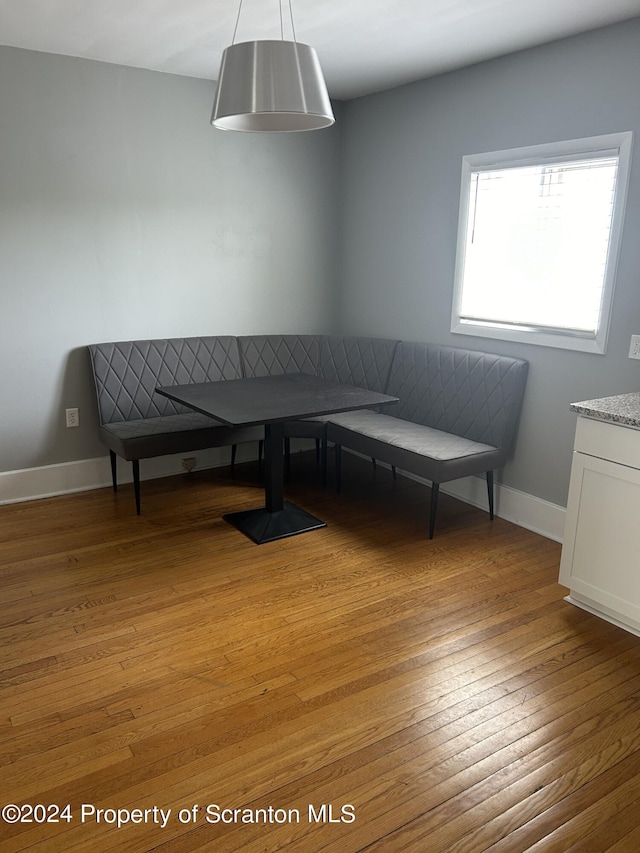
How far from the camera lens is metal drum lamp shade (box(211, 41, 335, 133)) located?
221 cm

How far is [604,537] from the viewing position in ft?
8.31

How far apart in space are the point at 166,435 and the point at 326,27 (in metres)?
2.14

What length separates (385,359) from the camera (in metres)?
4.28

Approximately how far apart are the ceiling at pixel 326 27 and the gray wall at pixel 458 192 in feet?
0.50

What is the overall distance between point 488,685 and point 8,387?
2948 millimetres

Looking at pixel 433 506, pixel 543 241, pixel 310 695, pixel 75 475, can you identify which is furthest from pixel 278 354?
pixel 310 695

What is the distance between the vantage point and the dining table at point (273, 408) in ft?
10.3

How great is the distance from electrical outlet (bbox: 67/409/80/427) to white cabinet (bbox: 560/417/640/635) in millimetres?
2783

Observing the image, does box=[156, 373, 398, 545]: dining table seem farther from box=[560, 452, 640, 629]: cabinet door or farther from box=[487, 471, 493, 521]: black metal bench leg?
box=[560, 452, 640, 629]: cabinet door

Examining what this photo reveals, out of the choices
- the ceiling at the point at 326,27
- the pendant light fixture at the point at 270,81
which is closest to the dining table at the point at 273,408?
the pendant light fixture at the point at 270,81

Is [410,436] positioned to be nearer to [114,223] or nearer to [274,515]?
[274,515]

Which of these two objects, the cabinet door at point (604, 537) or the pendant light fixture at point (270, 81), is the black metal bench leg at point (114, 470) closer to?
the pendant light fixture at point (270, 81)

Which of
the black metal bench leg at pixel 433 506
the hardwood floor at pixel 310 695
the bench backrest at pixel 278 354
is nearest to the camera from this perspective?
the hardwood floor at pixel 310 695

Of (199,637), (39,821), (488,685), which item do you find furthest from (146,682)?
(488,685)
